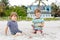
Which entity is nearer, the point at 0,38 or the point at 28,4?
the point at 0,38

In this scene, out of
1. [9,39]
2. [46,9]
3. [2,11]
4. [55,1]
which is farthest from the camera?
[46,9]

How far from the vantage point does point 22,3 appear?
39250 millimetres

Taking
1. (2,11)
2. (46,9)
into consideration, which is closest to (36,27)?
(2,11)

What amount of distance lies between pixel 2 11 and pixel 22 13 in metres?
2.62

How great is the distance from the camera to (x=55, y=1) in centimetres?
3481

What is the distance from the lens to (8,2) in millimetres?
38688

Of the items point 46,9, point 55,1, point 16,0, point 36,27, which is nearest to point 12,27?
point 36,27

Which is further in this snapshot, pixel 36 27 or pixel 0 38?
pixel 36 27

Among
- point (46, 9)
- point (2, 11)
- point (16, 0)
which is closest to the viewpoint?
point (2, 11)

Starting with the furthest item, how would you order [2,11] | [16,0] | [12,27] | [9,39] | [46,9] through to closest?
[46,9], [16,0], [2,11], [12,27], [9,39]

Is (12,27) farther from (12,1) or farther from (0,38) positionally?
(12,1)

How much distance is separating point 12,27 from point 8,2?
31.0m

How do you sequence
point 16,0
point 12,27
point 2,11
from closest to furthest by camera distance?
point 12,27, point 2,11, point 16,0

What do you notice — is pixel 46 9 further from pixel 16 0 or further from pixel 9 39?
pixel 9 39
